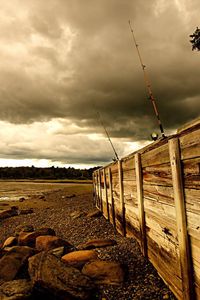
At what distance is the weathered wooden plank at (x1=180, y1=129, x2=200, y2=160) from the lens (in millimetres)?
2525

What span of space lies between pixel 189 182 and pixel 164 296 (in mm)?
1781

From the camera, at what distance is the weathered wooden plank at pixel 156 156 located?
3383 millimetres

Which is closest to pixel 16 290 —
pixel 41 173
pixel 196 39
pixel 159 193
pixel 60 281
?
pixel 60 281

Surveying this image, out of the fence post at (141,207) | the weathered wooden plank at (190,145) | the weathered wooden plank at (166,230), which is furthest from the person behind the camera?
the fence post at (141,207)

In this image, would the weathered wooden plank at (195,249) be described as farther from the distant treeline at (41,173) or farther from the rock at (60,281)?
the distant treeline at (41,173)

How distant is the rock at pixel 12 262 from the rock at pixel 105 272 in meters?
1.52

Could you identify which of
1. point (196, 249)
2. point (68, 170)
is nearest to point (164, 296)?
point (196, 249)

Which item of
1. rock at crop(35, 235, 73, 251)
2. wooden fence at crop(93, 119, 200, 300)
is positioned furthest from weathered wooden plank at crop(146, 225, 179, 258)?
rock at crop(35, 235, 73, 251)

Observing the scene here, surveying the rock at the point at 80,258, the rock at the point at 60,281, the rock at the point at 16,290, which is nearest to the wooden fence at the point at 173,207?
the rock at the point at 80,258

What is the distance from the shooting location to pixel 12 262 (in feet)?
16.9

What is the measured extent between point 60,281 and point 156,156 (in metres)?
2.32

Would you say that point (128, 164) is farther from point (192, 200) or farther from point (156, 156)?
point (192, 200)

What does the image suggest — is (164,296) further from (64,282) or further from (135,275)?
(64,282)

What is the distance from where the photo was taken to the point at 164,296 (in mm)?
3514
